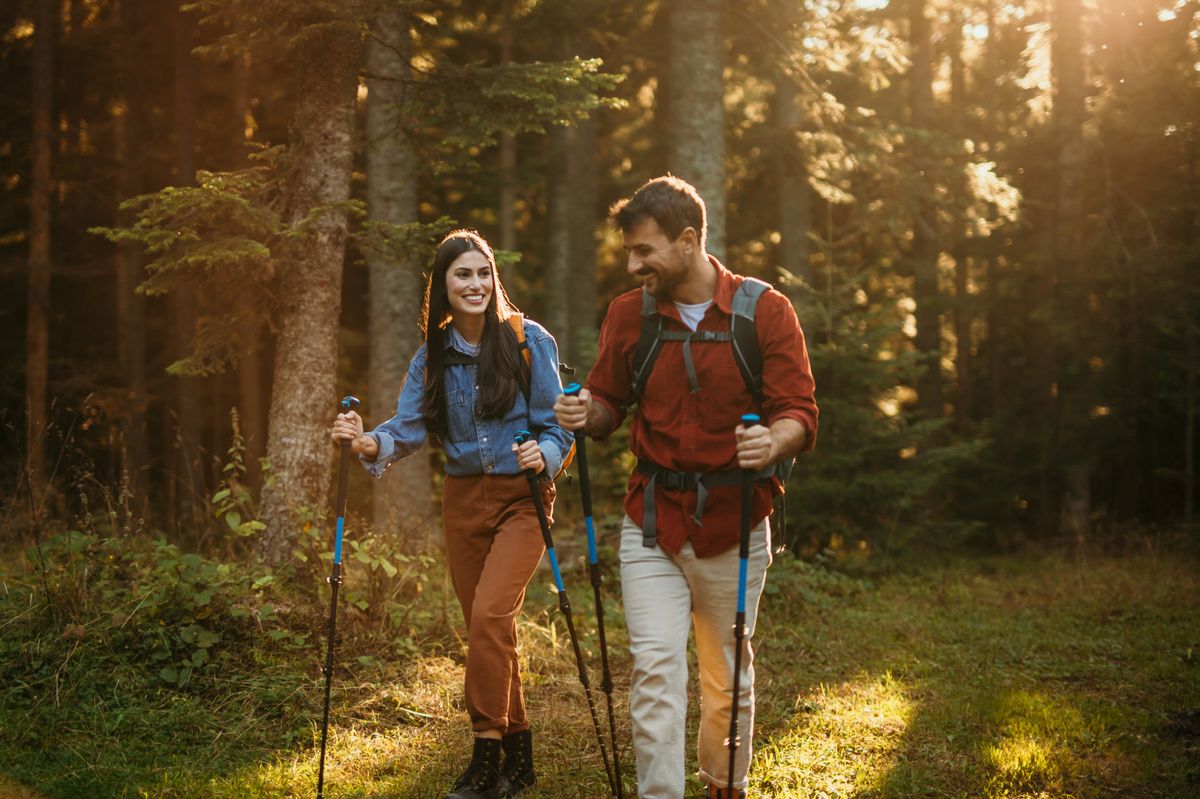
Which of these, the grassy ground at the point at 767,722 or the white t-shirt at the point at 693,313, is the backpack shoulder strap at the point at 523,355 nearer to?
the white t-shirt at the point at 693,313

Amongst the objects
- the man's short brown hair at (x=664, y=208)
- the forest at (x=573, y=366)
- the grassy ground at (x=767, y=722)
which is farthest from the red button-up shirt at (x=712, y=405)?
the grassy ground at (x=767, y=722)

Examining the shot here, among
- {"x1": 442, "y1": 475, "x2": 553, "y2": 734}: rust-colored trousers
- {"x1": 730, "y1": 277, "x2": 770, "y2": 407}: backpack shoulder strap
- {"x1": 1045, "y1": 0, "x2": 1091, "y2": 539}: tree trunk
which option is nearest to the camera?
{"x1": 730, "y1": 277, "x2": 770, "y2": 407}: backpack shoulder strap

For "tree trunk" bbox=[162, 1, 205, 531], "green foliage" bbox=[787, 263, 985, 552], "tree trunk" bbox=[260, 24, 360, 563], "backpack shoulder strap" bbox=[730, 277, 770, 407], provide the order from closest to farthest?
"backpack shoulder strap" bbox=[730, 277, 770, 407], "tree trunk" bbox=[260, 24, 360, 563], "green foliage" bbox=[787, 263, 985, 552], "tree trunk" bbox=[162, 1, 205, 531]

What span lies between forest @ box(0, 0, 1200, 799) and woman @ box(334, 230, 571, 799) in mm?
560

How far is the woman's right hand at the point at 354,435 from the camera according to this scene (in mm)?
4570

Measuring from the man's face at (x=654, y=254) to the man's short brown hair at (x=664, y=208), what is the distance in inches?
0.8

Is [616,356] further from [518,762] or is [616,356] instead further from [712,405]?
[518,762]

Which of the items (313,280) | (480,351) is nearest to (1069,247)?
(313,280)

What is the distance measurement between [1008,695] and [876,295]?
16031 mm

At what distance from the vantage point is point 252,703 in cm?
577

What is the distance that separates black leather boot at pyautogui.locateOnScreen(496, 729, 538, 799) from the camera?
190 inches

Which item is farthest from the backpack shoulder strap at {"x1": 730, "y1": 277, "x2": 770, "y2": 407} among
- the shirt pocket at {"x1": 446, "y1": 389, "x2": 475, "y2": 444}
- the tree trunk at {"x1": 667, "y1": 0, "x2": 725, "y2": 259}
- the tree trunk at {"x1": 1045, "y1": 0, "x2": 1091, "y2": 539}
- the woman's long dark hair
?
the tree trunk at {"x1": 1045, "y1": 0, "x2": 1091, "y2": 539}

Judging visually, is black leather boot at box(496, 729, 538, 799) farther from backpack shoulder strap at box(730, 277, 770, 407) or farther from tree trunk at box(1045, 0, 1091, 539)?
tree trunk at box(1045, 0, 1091, 539)

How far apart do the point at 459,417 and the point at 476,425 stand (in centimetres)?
10
